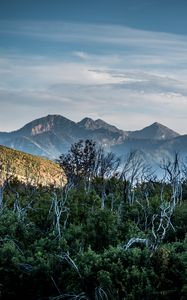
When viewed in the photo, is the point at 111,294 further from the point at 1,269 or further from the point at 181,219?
the point at 181,219

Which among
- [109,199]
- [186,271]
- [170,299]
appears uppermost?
[109,199]

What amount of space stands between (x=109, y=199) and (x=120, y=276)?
2327 centimetres

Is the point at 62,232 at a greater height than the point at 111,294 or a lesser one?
greater

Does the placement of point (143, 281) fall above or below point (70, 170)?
below

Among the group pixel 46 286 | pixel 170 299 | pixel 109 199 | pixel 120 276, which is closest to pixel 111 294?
pixel 120 276

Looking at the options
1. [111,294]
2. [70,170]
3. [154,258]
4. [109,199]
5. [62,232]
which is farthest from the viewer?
[70,170]

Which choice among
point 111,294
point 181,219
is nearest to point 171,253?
point 111,294

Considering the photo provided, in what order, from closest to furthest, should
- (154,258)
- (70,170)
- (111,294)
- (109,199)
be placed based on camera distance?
1. (111,294)
2. (154,258)
3. (109,199)
4. (70,170)

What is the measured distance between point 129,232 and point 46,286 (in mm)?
A: 6442

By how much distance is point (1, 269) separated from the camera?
61.0 feet

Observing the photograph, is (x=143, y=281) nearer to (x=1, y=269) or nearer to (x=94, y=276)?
(x=94, y=276)

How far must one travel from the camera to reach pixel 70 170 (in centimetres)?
6500

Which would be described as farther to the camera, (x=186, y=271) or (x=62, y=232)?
(x=62, y=232)

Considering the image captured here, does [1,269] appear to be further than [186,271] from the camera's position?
Yes
